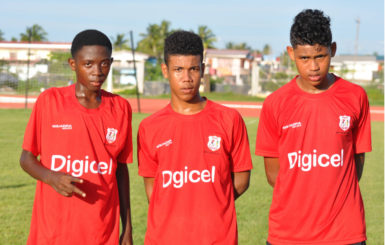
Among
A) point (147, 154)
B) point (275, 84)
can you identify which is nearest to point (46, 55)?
point (275, 84)

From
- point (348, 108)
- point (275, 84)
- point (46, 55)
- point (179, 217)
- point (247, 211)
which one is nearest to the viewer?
point (179, 217)

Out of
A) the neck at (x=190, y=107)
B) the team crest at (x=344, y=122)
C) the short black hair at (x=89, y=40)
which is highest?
the short black hair at (x=89, y=40)

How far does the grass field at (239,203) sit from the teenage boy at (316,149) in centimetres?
289

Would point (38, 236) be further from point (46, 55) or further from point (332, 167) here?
point (46, 55)

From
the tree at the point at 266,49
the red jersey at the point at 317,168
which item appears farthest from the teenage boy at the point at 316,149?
the tree at the point at 266,49

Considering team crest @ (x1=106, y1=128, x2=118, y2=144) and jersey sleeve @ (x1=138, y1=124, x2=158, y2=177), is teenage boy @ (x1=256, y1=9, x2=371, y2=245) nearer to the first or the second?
jersey sleeve @ (x1=138, y1=124, x2=158, y2=177)

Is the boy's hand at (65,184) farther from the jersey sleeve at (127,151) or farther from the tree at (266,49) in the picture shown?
the tree at (266,49)

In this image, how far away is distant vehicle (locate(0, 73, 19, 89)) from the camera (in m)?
30.2

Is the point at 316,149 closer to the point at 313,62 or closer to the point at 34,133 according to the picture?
the point at 313,62

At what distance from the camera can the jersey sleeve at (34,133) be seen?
380 cm

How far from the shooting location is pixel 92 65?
3865mm

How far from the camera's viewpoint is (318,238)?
3799 millimetres

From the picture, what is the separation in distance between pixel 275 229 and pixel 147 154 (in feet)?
3.15

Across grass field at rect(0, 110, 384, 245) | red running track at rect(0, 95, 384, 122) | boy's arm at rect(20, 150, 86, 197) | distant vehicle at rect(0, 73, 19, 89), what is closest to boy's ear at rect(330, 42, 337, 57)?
boy's arm at rect(20, 150, 86, 197)
